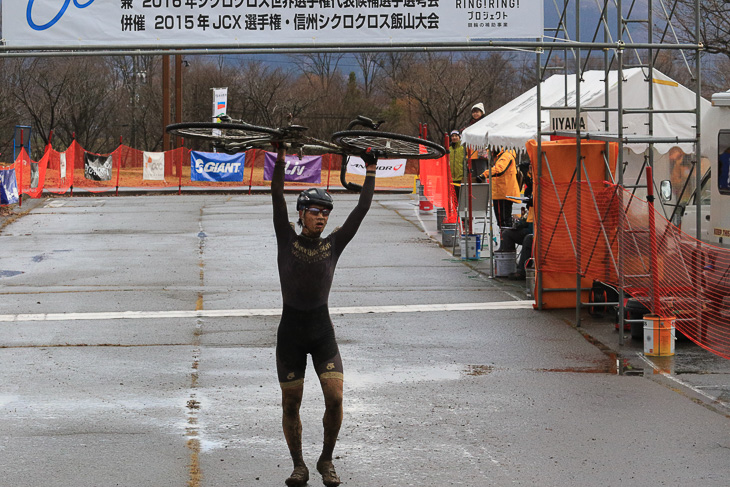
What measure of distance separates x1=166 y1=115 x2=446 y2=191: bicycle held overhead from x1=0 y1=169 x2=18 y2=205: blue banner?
69.0 feet

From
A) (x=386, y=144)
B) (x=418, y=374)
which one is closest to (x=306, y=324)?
(x=386, y=144)

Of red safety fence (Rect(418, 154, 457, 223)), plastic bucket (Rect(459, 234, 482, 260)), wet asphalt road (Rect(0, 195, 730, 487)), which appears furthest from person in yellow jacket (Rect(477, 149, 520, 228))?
wet asphalt road (Rect(0, 195, 730, 487))

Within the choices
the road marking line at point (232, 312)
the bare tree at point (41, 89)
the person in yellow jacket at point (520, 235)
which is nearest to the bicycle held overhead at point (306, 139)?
the road marking line at point (232, 312)

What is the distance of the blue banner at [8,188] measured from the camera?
26.1m

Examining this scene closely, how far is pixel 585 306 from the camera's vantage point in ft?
40.7

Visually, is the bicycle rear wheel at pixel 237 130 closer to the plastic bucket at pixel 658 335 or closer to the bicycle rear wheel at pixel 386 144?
the bicycle rear wheel at pixel 386 144

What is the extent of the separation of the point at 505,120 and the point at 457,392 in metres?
10.0

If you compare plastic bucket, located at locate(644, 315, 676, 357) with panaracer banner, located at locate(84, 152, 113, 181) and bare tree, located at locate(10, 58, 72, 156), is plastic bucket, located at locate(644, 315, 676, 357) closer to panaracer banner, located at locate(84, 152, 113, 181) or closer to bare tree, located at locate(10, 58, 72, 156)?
panaracer banner, located at locate(84, 152, 113, 181)

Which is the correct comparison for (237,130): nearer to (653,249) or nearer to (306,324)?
(306,324)

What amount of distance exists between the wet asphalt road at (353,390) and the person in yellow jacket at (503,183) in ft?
8.21

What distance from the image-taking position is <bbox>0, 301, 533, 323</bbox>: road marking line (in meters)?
12.1

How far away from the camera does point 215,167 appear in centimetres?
3784

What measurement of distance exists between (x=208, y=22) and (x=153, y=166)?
30032mm

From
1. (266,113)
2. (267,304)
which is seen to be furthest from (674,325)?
(266,113)
